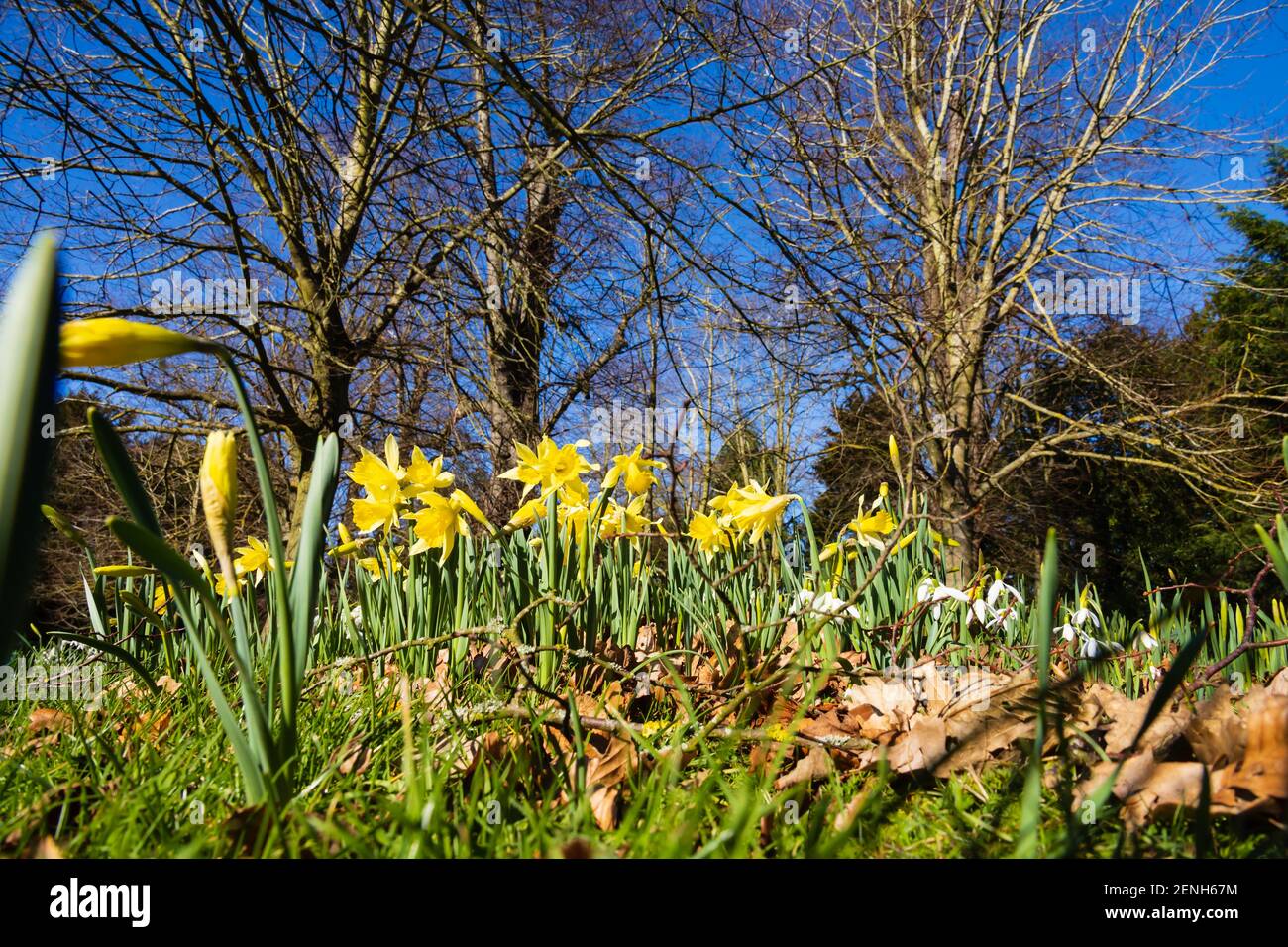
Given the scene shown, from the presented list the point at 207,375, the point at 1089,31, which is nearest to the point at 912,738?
the point at 207,375

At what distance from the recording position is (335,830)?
0.63 meters

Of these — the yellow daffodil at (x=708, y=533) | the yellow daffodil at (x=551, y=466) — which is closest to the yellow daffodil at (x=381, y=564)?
the yellow daffodil at (x=551, y=466)

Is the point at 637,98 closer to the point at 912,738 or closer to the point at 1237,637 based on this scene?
the point at 1237,637

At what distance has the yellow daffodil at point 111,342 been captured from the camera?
2.35 ft

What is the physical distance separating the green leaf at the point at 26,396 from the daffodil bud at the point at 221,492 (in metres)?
0.25

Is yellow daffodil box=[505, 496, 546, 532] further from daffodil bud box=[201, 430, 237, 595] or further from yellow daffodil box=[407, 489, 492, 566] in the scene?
daffodil bud box=[201, 430, 237, 595]

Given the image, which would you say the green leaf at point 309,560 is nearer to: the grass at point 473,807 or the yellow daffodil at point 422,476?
the grass at point 473,807

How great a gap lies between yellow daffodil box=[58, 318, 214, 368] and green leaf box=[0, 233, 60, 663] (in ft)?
0.40

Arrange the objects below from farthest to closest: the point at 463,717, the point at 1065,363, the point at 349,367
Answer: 1. the point at 1065,363
2. the point at 349,367
3. the point at 463,717

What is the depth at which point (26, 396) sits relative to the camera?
56 cm

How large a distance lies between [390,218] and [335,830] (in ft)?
18.4

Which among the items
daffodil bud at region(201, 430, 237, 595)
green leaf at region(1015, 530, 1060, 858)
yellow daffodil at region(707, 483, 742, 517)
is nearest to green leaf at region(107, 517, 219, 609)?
daffodil bud at region(201, 430, 237, 595)

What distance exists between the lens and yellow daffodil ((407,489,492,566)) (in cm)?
171

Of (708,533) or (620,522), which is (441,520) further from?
(708,533)
